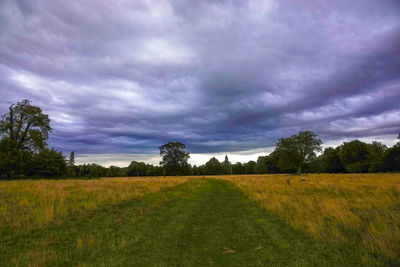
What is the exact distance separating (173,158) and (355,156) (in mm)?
74270

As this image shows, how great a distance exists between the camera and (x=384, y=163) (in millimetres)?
69125

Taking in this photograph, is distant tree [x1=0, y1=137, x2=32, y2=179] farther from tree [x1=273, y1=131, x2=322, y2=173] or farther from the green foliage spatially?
the green foliage

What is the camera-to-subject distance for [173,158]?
83.4 metres

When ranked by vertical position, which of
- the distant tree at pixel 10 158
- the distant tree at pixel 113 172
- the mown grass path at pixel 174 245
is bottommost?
the mown grass path at pixel 174 245

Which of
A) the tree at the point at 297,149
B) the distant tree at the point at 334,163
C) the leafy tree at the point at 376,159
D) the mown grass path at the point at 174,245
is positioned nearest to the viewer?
the mown grass path at the point at 174,245

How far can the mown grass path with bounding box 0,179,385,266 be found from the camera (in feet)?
17.8

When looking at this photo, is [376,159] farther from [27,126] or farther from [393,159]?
[27,126]

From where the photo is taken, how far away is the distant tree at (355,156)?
7562 cm

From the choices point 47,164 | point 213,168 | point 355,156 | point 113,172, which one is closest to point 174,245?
point 47,164

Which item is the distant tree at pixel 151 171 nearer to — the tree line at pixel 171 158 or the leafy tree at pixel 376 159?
the tree line at pixel 171 158

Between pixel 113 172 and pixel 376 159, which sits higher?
pixel 376 159

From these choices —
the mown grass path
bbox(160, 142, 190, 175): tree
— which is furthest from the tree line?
the mown grass path

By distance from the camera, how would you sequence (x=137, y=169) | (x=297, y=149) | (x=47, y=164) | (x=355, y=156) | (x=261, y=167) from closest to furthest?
1. (x=47, y=164)
2. (x=297, y=149)
3. (x=355, y=156)
4. (x=261, y=167)
5. (x=137, y=169)

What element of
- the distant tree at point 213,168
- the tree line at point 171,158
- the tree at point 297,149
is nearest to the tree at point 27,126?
the tree line at point 171,158
